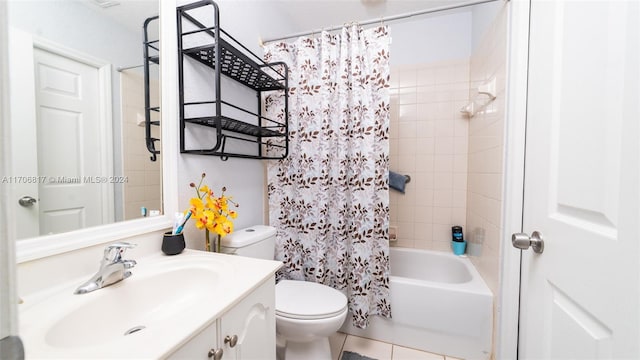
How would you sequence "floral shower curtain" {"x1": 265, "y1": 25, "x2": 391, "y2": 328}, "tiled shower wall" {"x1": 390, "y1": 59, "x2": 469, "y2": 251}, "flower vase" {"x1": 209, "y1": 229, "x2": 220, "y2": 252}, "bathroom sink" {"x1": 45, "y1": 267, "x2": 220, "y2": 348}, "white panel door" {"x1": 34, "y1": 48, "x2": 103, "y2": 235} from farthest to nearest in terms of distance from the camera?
"tiled shower wall" {"x1": 390, "y1": 59, "x2": 469, "y2": 251}, "floral shower curtain" {"x1": 265, "y1": 25, "x2": 391, "y2": 328}, "flower vase" {"x1": 209, "y1": 229, "x2": 220, "y2": 252}, "white panel door" {"x1": 34, "y1": 48, "x2": 103, "y2": 235}, "bathroom sink" {"x1": 45, "y1": 267, "x2": 220, "y2": 348}

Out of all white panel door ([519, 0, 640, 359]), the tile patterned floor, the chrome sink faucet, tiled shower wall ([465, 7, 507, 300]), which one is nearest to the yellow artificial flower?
the chrome sink faucet

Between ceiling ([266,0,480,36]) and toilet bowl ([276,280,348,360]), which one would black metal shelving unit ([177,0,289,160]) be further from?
toilet bowl ([276,280,348,360])

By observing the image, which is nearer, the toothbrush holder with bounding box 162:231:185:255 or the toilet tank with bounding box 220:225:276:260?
the toothbrush holder with bounding box 162:231:185:255

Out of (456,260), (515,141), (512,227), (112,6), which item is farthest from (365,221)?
(112,6)

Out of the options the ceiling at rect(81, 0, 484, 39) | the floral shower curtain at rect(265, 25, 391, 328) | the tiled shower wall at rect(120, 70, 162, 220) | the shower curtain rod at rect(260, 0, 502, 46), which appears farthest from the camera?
the ceiling at rect(81, 0, 484, 39)

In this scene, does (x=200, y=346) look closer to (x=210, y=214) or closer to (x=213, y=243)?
(x=210, y=214)

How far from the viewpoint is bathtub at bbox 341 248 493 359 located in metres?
1.36

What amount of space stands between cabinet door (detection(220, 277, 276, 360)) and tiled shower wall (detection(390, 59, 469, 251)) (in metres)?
1.56

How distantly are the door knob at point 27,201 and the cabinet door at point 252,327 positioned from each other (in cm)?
60

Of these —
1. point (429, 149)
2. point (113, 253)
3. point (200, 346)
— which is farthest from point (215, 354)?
point (429, 149)

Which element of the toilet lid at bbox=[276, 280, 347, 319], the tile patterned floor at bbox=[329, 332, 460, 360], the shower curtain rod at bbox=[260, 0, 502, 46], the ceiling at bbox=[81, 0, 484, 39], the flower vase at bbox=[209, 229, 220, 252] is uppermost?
the ceiling at bbox=[81, 0, 484, 39]

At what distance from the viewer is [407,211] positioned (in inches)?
84.5

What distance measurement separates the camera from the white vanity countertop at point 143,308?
47cm

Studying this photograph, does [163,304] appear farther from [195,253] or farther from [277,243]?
[277,243]
